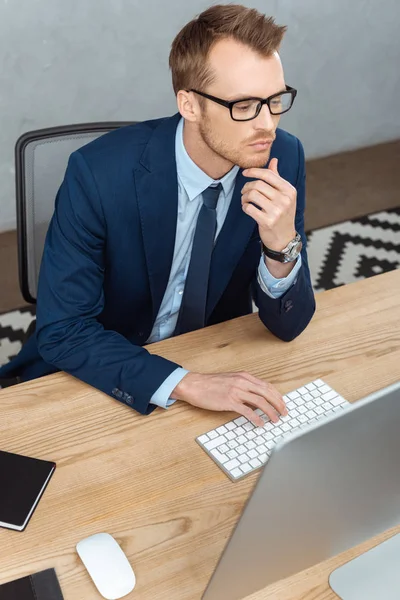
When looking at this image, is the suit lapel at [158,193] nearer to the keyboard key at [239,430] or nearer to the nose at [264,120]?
the nose at [264,120]

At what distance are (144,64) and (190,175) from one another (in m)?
1.90

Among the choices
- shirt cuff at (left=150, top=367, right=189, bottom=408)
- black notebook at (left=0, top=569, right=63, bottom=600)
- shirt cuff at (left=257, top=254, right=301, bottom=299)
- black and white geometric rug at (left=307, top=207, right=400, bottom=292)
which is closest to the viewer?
black notebook at (left=0, top=569, right=63, bottom=600)

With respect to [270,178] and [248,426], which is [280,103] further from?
[248,426]

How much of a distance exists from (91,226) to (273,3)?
236 cm

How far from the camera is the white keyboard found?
4.00 ft

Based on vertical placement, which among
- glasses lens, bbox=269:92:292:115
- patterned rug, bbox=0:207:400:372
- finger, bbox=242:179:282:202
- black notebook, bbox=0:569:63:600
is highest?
glasses lens, bbox=269:92:292:115

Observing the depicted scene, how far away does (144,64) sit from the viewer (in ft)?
10.8

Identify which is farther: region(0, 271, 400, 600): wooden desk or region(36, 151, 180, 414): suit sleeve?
region(36, 151, 180, 414): suit sleeve

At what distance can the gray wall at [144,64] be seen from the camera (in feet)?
9.75

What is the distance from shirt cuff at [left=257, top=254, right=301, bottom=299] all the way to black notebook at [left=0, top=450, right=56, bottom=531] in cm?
60

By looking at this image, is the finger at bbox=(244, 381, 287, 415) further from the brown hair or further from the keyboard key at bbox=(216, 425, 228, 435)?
the brown hair

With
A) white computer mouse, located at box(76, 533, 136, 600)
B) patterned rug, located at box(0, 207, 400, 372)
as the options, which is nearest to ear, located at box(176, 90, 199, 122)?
white computer mouse, located at box(76, 533, 136, 600)

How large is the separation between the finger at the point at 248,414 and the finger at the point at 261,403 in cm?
1

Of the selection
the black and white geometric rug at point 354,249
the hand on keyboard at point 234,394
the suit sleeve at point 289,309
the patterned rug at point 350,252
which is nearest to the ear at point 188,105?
the suit sleeve at point 289,309
